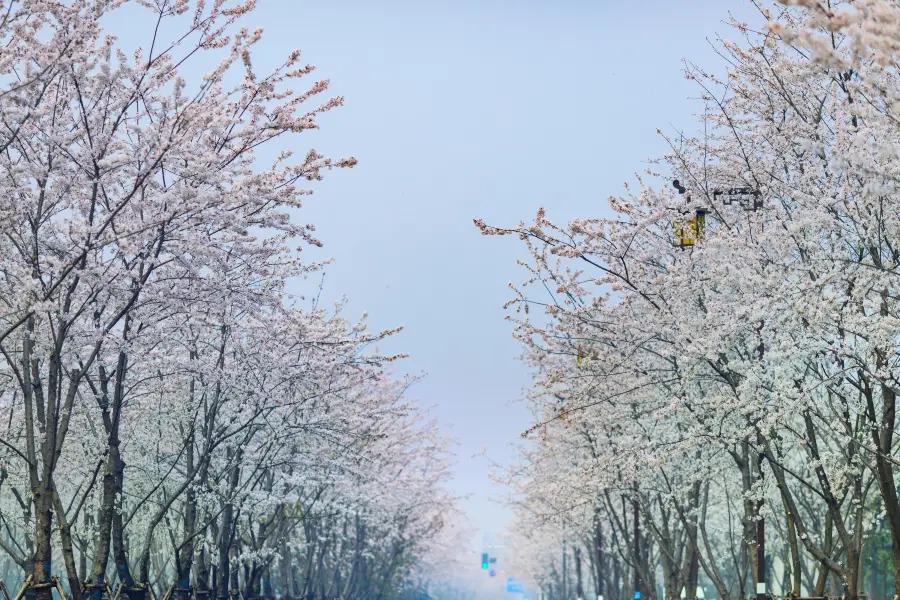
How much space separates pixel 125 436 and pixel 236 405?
13.3 feet

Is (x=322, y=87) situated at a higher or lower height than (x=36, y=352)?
higher

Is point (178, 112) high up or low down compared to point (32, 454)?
up

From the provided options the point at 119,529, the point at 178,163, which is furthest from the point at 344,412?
the point at 178,163

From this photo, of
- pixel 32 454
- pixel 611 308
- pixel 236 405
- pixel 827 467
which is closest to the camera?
pixel 32 454

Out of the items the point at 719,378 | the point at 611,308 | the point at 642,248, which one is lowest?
the point at 719,378

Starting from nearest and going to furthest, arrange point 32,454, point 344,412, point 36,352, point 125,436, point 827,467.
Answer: point 32,454, point 36,352, point 827,467, point 125,436, point 344,412

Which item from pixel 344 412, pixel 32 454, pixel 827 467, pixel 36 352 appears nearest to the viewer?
pixel 32 454

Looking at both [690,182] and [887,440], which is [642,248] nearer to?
[690,182]

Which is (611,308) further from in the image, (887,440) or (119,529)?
(119,529)

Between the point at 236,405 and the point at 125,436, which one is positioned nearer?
the point at 236,405

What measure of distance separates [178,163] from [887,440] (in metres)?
9.92

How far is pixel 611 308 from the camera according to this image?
1725cm

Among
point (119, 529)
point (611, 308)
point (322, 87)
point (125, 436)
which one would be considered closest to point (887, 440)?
point (611, 308)

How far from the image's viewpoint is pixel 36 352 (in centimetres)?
1328
